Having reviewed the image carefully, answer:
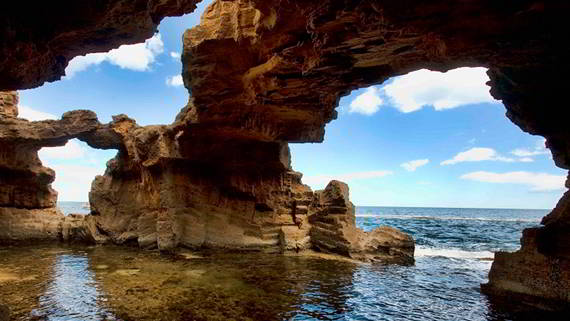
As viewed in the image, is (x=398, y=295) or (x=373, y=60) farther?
(x=398, y=295)

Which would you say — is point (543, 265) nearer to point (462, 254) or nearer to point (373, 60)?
point (373, 60)

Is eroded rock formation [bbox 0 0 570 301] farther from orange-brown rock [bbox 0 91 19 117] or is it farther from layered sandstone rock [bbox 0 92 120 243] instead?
orange-brown rock [bbox 0 91 19 117]

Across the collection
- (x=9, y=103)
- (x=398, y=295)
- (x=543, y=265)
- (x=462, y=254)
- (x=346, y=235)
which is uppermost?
(x=9, y=103)

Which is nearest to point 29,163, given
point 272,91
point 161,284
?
point 161,284

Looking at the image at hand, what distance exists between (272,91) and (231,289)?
19.0 feet

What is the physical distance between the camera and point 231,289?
960 centimetres

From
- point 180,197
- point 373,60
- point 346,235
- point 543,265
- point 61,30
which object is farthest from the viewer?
point 180,197

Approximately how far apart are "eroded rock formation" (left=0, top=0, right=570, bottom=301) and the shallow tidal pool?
1931mm

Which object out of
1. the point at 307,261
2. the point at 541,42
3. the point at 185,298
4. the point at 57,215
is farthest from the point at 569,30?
the point at 57,215

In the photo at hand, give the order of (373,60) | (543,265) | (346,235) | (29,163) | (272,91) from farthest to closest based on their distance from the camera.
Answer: (29,163) < (346,235) < (272,91) < (543,265) < (373,60)

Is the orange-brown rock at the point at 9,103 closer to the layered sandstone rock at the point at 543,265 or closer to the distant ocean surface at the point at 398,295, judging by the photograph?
the distant ocean surface at the point at 398,295

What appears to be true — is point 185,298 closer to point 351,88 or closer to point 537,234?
point 351,88

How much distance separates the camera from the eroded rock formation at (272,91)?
531cm

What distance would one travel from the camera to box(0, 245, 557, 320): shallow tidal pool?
7.77 metres
